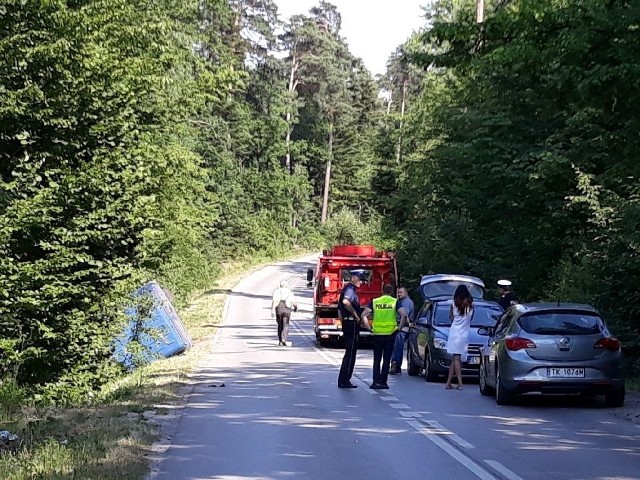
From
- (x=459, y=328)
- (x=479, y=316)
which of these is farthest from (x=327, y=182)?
(x=459, y=328)

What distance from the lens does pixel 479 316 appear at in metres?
19.7

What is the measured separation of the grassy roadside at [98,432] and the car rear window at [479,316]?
519 cm

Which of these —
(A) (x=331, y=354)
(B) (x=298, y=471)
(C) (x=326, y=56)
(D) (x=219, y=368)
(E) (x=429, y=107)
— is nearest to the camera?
(B) (x=298, y=471)

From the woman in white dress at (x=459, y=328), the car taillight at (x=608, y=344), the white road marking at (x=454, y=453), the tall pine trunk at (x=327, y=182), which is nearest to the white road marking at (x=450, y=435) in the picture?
the white road marking at (x=454, y=453)

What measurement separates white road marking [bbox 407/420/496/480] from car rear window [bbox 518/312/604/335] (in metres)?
2.80

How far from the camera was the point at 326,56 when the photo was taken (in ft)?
303

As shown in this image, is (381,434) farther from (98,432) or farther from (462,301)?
(462,301)

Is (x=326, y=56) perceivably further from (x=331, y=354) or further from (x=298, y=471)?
(x=298, y=471)

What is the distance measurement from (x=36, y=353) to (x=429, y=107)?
108ft

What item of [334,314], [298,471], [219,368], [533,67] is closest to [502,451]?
[298,471]

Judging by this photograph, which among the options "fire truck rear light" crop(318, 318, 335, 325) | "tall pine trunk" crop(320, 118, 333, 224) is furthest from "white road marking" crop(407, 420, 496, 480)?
"tall pine trunk" crop(320, 118, 333, 224)

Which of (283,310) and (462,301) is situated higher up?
(462,301)

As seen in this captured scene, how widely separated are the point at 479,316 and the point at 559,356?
556 centimetres

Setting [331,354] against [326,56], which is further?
[326,56]
